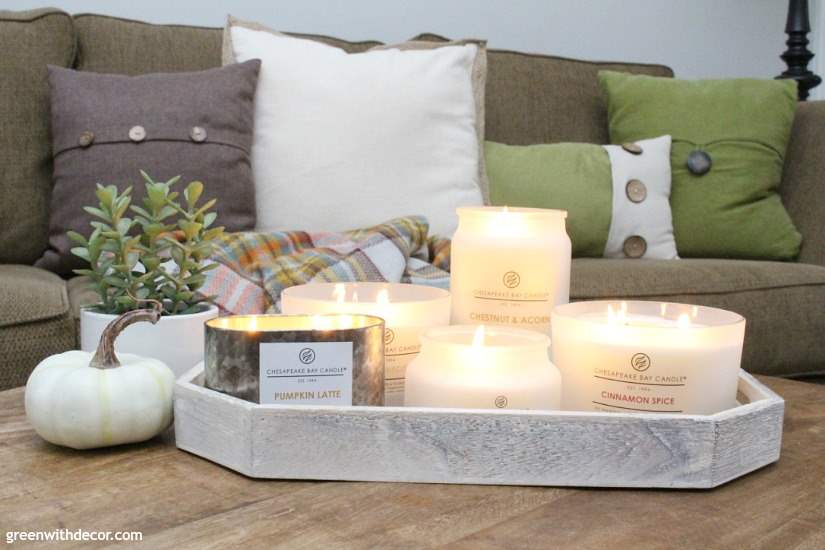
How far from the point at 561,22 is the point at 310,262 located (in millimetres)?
1846

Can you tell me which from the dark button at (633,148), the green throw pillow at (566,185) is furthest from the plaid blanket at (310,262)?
the dark button at (633,148)

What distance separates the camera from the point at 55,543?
0.52 meters

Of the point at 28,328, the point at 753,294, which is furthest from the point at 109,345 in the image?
the point at 753,294

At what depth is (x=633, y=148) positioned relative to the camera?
2080 millimetres

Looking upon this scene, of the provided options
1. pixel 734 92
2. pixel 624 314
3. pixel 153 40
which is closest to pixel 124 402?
pixel 624 314

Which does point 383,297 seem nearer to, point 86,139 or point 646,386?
point 646,386

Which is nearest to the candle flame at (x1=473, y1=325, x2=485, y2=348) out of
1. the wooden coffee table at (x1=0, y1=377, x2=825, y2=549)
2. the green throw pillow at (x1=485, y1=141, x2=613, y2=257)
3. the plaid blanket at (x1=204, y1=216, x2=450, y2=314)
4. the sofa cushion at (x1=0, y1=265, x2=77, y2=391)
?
the wooden coffee table at (x1=0, y1=377, x2=825, y2=549)

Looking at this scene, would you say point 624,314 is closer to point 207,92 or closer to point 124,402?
point 124,402

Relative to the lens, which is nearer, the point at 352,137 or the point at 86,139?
the point at 86,139

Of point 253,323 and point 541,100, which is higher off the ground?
point 541,100

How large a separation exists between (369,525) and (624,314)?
0.29m

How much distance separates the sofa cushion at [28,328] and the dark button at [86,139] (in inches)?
16.0

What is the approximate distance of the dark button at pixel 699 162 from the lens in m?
2.12

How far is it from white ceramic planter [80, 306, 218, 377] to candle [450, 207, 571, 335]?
0.82 feet
